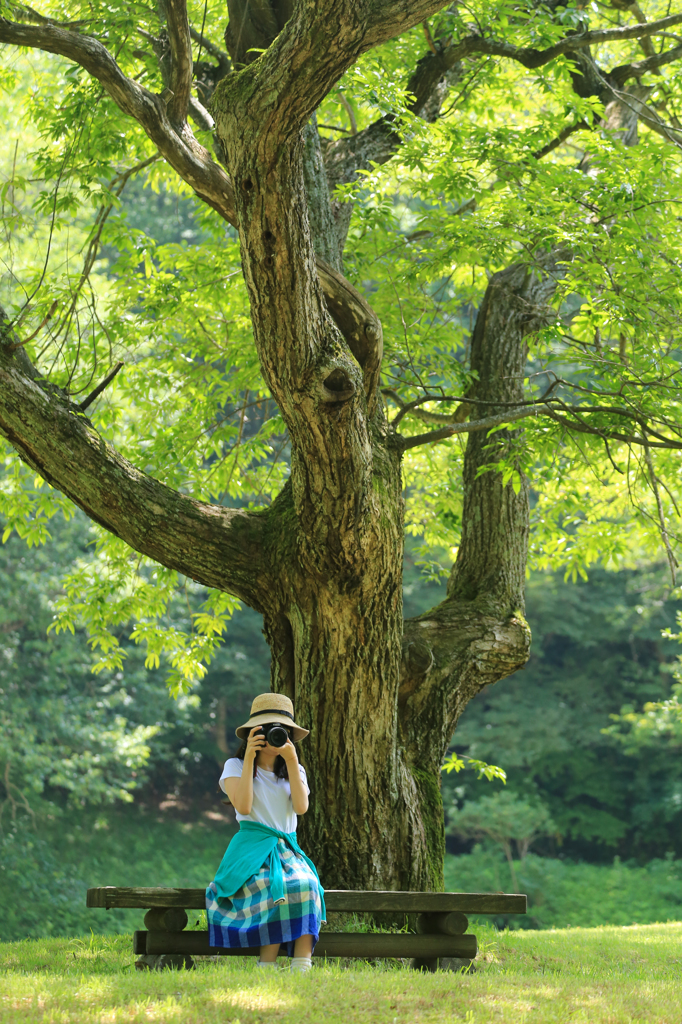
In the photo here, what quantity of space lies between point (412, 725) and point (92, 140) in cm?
522

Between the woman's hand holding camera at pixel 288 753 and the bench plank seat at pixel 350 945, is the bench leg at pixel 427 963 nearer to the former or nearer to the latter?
the bench plank seat at pixel 350 945

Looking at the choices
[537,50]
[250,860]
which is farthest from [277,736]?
[537,50]

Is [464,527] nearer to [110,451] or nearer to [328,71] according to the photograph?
[110,451]

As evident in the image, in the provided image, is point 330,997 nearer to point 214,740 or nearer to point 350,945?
point 350,945

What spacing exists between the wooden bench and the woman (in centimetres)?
26

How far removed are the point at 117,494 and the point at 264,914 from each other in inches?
98.1

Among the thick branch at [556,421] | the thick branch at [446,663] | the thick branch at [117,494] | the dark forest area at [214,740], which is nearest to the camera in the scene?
the thick branch at [117,494]

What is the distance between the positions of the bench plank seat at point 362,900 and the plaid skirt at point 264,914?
0.26 m

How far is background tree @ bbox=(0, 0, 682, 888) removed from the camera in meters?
4.81

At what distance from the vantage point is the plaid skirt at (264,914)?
13.0ft

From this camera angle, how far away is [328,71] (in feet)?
13.5

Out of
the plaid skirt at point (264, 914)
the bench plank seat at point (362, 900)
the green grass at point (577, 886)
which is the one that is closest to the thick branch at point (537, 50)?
the bench plank seat at point (362, 900)

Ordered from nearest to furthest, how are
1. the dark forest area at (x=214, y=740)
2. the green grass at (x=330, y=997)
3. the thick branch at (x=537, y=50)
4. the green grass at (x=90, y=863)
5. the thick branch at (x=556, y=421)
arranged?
the green grass at (x=330, y=997) < the thick branch at (x=556, y=421) < the thick branch at (x=537, y=50) < the green grass at (x=90, y=863) < the dark forest area at (x=214, y=740)

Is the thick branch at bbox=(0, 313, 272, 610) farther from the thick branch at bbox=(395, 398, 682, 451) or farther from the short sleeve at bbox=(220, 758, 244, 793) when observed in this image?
the short sleeve at bbox=(220, 758, 244, 793)
